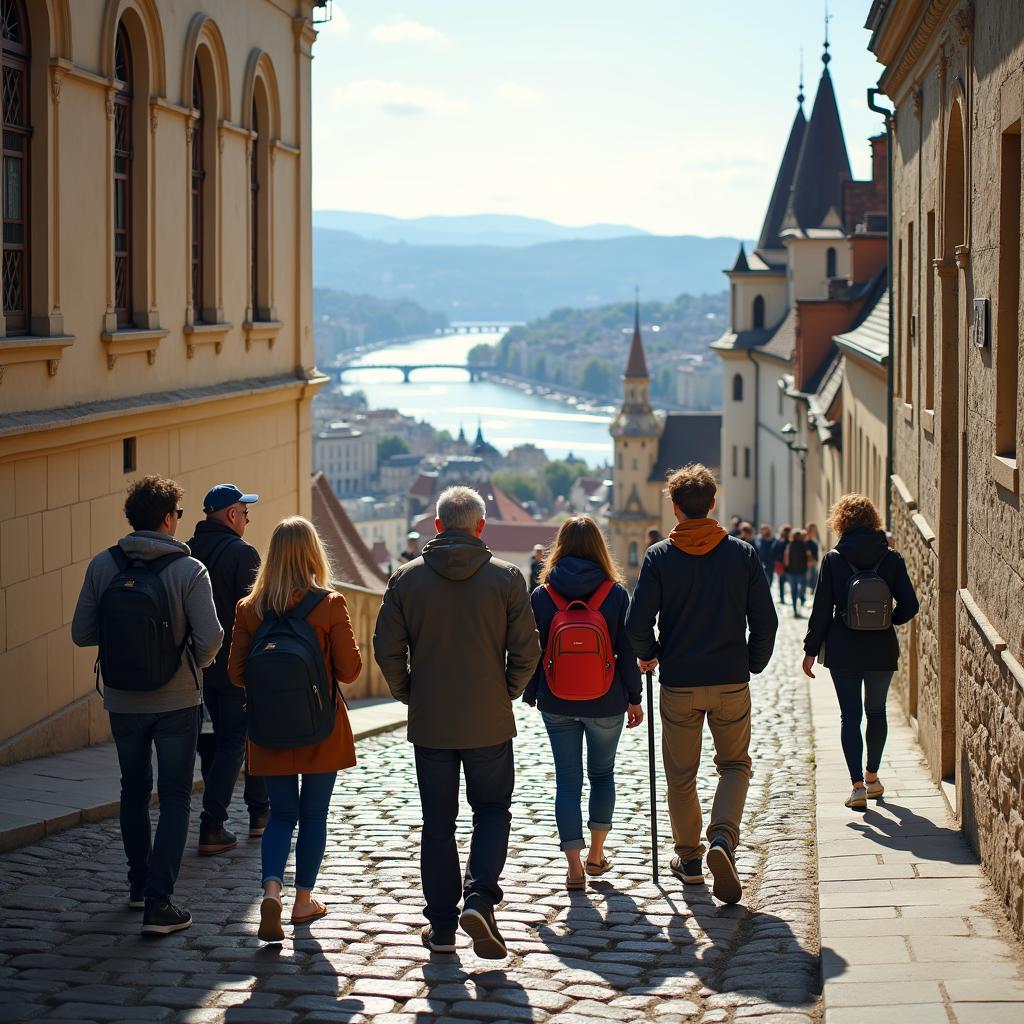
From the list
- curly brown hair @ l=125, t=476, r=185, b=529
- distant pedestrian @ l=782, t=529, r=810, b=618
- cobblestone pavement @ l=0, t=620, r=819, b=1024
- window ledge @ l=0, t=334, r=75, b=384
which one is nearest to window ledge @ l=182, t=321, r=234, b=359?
window ledge @ l=0, t=334, r=75, b=384

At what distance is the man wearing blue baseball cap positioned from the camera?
7.62 metres

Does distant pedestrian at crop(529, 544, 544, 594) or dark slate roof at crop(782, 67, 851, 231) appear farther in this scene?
dark slate roof at crop(782, 67, 851, 231)

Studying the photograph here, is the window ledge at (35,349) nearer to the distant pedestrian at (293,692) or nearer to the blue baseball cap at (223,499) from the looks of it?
the blue baseball cap at (223,499)

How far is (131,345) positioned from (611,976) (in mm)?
7614

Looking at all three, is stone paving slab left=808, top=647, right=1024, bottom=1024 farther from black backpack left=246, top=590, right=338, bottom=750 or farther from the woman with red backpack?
black backpack left=246, top=590, right=338, bottom=750

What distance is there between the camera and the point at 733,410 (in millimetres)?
66875

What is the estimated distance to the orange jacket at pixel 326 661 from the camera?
6137 millimetres

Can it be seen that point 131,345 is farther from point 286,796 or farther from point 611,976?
point 611,976

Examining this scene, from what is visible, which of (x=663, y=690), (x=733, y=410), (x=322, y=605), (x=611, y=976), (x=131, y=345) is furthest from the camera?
(x=733, y=410)

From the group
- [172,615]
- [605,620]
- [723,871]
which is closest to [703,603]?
[605,620]

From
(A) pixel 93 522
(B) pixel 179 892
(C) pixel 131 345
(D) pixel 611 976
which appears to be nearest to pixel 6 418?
(A) pixel 93 522

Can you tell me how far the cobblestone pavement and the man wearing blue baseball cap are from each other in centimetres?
21

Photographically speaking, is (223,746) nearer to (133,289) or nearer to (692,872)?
(692,872)

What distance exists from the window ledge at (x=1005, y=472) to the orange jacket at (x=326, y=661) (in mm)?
2552
